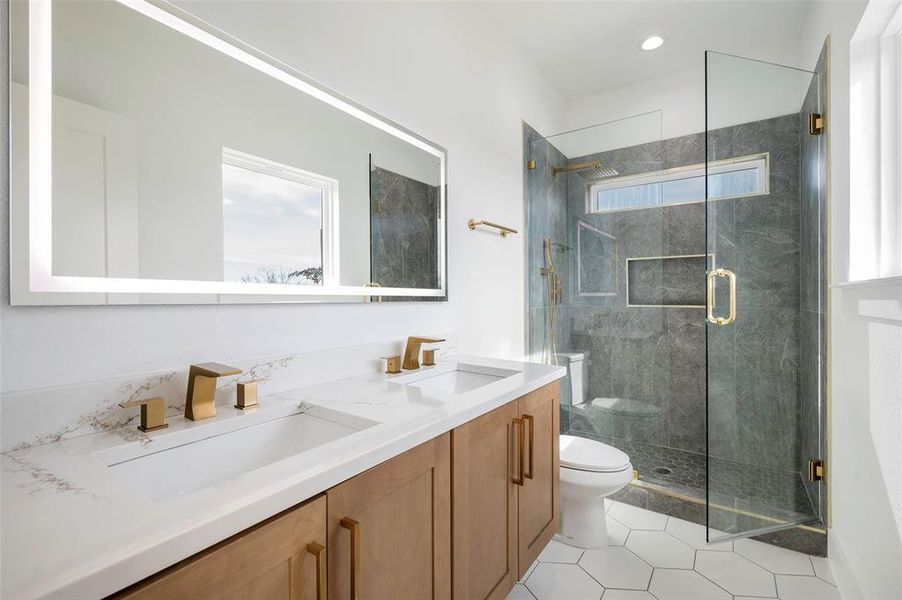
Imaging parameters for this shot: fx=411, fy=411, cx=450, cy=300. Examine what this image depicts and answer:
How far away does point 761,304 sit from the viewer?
76.5 inches

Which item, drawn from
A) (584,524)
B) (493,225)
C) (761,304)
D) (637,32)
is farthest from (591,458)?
(637,32)

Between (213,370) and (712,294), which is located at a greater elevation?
(712,294)

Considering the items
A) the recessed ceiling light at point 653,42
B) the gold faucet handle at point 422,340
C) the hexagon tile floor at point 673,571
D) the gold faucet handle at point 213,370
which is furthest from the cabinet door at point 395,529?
the recessed ceiling light at point 653,42

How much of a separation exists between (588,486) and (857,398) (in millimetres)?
1057

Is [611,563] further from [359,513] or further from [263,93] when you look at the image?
[263,93]

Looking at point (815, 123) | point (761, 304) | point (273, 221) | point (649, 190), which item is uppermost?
point (815, 123)

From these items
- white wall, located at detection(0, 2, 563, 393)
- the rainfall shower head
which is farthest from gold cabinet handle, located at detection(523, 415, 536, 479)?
the rainfall shower head

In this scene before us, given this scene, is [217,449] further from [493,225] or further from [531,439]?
[493,225]

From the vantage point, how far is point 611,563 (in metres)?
1.87

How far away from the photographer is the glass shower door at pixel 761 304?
1914 mm

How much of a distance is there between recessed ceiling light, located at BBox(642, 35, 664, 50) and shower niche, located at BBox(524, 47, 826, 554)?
458mm

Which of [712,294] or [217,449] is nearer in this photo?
[217,449]

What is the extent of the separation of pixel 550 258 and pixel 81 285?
2.40 metres

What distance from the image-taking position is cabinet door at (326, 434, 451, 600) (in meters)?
0.74
